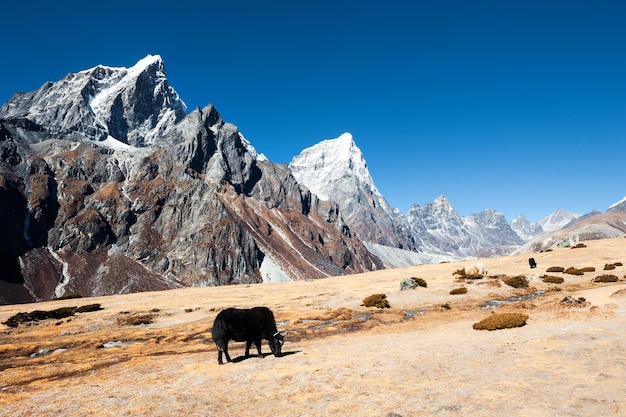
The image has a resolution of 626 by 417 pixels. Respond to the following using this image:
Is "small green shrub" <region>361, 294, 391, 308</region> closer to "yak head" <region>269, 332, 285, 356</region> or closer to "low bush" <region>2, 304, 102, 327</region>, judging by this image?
"yak head" <region>269, 332, 285, 356</region>

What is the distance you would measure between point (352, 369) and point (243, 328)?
6.08m

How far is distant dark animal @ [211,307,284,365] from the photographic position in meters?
18.2

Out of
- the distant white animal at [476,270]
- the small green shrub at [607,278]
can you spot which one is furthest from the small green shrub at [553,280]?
the distant white animal at [476,270]

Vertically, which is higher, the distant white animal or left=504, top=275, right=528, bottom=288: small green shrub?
the distant white animal

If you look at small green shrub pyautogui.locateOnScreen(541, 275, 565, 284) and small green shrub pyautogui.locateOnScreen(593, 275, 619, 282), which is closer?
small green shrub pyautogui.locateOnScreen(593, 275, 619, 282)

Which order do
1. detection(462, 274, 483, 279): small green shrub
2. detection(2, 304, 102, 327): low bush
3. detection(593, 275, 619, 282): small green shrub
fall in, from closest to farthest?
detection(2, 304, 102, 327): low bush, detection(593, 275, 619, 282): small green shrub, detection(462, 274, 483, 279): small green shrub

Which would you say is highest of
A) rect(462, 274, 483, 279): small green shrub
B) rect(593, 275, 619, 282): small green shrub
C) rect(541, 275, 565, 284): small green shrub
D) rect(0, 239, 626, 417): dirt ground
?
rect(462, 274, 483, 279): small green shrub

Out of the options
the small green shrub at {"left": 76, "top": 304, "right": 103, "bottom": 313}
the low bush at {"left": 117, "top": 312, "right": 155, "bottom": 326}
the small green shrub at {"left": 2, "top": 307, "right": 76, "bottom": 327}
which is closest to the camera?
the low bush at {"left": 117, "top": 312, "right": 155, "bottom": 326}

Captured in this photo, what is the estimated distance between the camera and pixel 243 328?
1852cm

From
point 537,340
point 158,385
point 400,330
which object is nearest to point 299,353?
point 158,385

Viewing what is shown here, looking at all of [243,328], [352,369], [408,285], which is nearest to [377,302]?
[408,285]

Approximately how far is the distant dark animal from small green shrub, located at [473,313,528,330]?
12558 millimetres

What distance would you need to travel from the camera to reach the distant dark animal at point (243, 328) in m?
18.2

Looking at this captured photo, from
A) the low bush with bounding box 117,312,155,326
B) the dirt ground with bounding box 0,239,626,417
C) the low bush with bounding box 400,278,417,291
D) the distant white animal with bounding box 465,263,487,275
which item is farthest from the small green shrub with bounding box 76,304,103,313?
the distant white animal with bounding box 465,263,487,275
